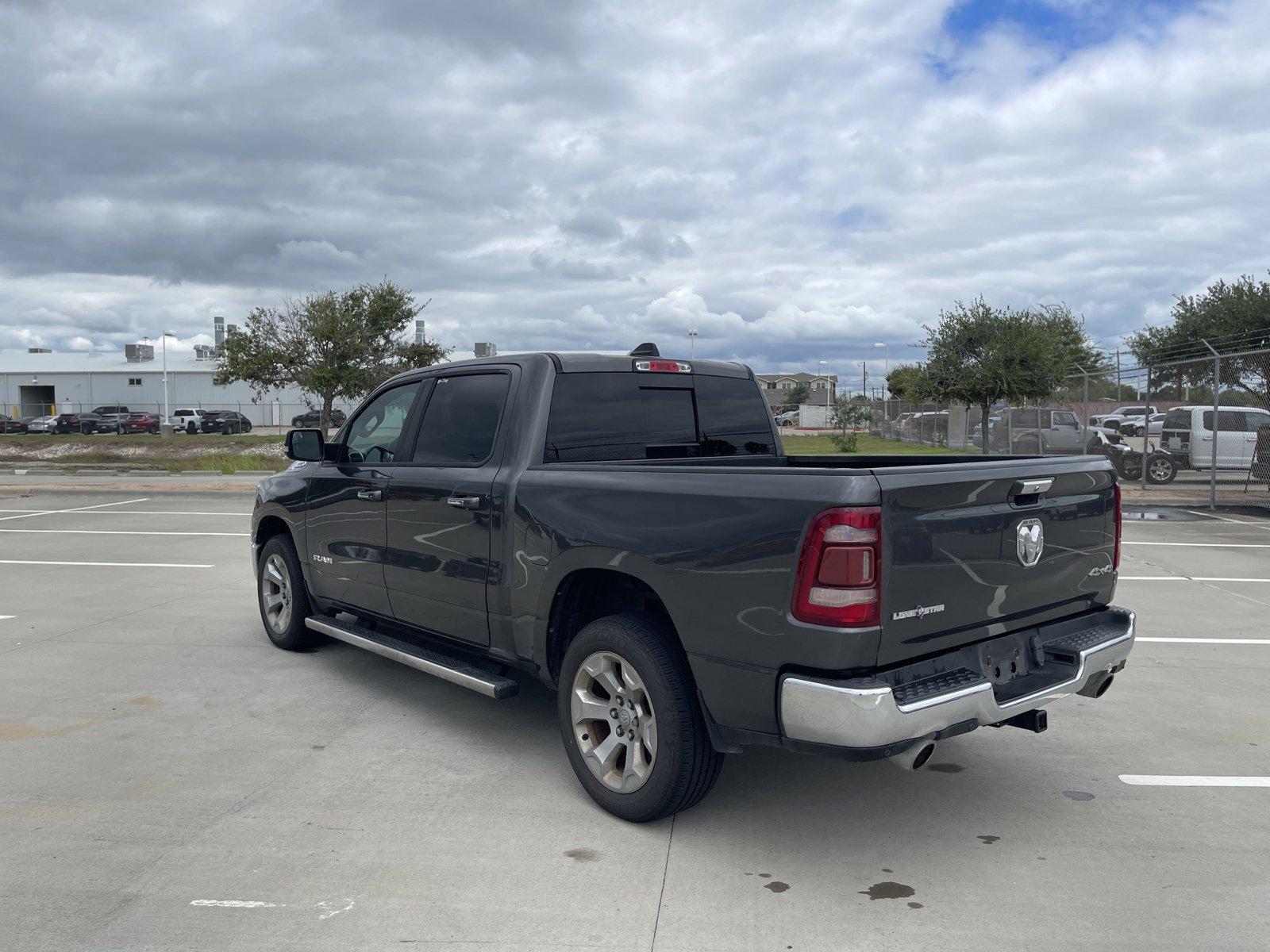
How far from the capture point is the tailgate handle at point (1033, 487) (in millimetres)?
3781

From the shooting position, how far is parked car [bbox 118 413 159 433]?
52.2 meters

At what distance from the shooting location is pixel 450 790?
4398 millimetres

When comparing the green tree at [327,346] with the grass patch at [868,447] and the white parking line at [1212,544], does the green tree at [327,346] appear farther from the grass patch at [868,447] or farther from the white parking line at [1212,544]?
the white parking line at [1212,544]

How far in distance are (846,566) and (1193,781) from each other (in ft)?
7.92

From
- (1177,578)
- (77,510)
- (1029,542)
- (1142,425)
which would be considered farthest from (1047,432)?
(1029,542)

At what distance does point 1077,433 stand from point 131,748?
22.7 meters

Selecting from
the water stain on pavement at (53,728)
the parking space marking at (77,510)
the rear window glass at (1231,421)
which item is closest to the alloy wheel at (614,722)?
the water stain on pavement at (53,728)

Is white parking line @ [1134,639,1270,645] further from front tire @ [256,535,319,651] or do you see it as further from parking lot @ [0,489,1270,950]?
front tire @ [256,535,319,651]

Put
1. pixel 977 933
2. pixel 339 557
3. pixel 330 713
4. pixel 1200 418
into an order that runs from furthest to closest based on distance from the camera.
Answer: pixel 1200 418, pixel 339 557, pixel 330 713, pixel 977 933

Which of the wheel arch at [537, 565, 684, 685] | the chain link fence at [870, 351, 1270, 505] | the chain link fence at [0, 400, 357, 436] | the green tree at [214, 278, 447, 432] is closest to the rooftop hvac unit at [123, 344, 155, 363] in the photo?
the chain link fence at [0, 400, 357, 436]

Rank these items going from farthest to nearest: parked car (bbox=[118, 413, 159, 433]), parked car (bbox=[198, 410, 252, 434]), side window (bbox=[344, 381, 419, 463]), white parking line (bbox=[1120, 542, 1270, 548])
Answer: parked car (bbox=[198, 410, 252, 434]) → parked car (bbox=[118, 413, 159, 433]) → white parking line (bbox=[1120, 542, 1270, 548]) → side window (bbox=[344, 381, 419, 463])

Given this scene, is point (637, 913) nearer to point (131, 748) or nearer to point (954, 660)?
point (954, 660)

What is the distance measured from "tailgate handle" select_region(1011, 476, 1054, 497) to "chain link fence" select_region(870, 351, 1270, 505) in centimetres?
1269

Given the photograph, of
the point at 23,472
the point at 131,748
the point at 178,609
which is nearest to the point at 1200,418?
the point at 178,609
